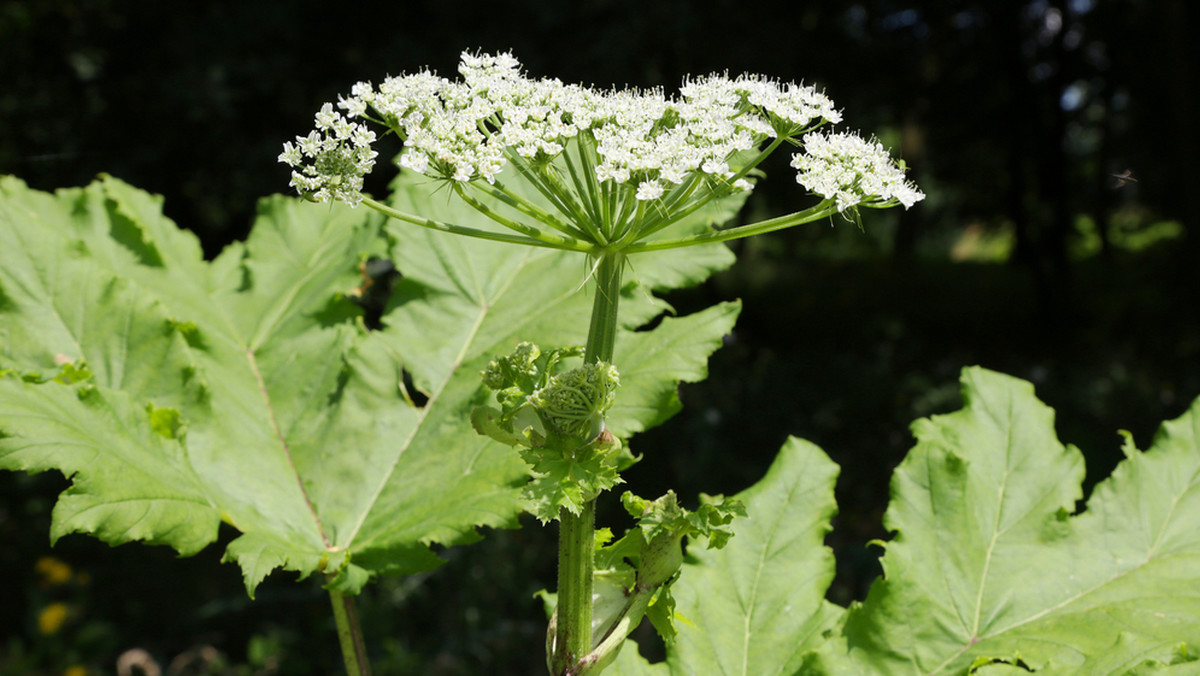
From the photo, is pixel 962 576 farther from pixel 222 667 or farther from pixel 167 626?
pixel 167 626

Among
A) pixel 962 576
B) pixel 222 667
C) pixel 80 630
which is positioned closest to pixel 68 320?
pixel 962 576

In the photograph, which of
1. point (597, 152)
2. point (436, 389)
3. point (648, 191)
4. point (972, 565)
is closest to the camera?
point (648, 191)

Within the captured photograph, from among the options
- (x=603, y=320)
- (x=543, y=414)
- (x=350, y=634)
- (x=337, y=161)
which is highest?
(x=337, y=161)

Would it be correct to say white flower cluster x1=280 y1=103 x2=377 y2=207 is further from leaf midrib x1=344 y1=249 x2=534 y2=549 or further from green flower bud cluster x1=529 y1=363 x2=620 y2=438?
leaf midrib x1=344 y1=249 x2=534 y2=549

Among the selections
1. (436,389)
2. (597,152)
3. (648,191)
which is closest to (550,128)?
(597,152)

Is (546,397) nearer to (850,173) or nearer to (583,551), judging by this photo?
(583,551)

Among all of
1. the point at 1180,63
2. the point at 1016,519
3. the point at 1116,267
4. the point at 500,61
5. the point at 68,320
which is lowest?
the point at 1016,519

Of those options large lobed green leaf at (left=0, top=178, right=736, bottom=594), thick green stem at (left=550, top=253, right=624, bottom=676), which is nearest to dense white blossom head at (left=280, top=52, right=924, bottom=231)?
thick green stem at (left=550, top=253, right=624, bottom=676)
